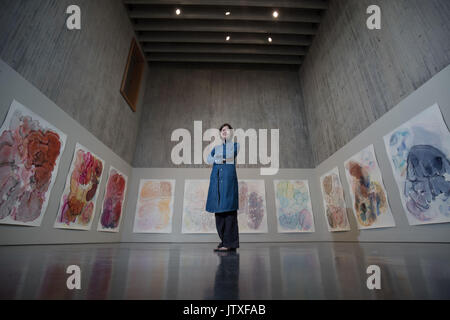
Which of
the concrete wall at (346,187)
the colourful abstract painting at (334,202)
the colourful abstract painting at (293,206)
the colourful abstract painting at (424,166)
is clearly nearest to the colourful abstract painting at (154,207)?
the concrete wall at (346,187)

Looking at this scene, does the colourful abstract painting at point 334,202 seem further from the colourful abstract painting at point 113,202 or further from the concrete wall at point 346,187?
the colourful abstract painting at point 113,202

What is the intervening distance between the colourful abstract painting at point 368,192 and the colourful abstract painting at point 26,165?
4.92 metres

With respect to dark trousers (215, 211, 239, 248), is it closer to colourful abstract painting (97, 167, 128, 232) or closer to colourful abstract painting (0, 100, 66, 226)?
colourful abstract painting (0, 100, 66, 226)

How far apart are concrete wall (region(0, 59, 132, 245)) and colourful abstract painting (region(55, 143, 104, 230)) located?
83 millimetres

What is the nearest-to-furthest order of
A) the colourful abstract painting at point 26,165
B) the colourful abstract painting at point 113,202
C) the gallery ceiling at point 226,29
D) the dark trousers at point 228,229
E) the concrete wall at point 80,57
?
the colourful abstract painting at point 26,165, the dark trousers at point 228,229, the concrete wall at point 80,57, the colourful abstract painting at point 113,202, the gallery ceiling at point 226,29

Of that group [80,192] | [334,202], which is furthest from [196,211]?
[334,202]

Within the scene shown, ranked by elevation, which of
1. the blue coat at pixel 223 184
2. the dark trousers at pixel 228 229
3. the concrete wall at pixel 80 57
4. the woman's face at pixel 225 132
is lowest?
the dark trousers at pixel 228 229

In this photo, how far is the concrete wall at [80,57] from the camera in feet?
8.39

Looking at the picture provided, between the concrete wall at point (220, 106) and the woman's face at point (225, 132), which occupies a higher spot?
the concrete wall at point (220, 106)

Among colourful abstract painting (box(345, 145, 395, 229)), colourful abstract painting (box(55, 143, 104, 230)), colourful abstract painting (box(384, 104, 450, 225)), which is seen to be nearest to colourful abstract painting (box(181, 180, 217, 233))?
colourful abstract painting (box(55, 143, 104, 230))

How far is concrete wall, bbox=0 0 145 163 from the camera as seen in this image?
8.39ft

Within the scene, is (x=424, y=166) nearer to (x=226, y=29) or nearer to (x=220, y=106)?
(x=220, y=106)

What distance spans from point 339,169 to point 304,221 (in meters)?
1.57

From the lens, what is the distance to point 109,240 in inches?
179
